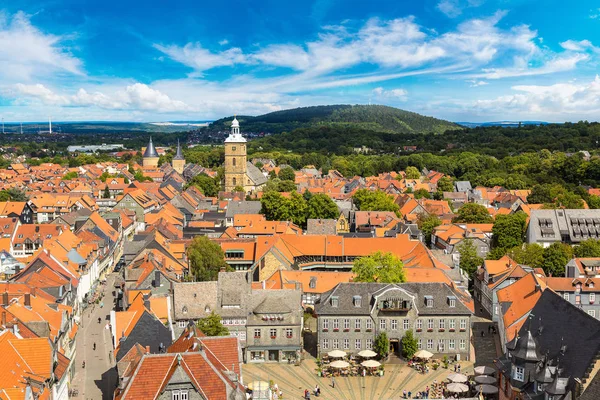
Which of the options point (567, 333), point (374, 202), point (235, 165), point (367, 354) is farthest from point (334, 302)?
point (235, 165)

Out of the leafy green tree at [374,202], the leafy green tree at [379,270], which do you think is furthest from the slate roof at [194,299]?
the leafy green tree at [374,202]

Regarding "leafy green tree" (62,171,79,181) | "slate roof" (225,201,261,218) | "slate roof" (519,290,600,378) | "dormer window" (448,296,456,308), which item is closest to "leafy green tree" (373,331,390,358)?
"dormer window" (448,296,456,308)

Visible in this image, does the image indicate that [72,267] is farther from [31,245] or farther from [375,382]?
[375,382]

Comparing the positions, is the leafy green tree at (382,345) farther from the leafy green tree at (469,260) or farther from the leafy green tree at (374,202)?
the leafy green tree at (374,202)

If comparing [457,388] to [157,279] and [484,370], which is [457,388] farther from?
[157,279]

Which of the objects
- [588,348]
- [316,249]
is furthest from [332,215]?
[588,348]

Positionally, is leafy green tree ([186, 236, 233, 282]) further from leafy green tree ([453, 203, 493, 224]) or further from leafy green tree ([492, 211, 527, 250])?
leafy green tree ([453, 203, 493, 224])

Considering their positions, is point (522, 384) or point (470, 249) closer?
point (522, 384)
